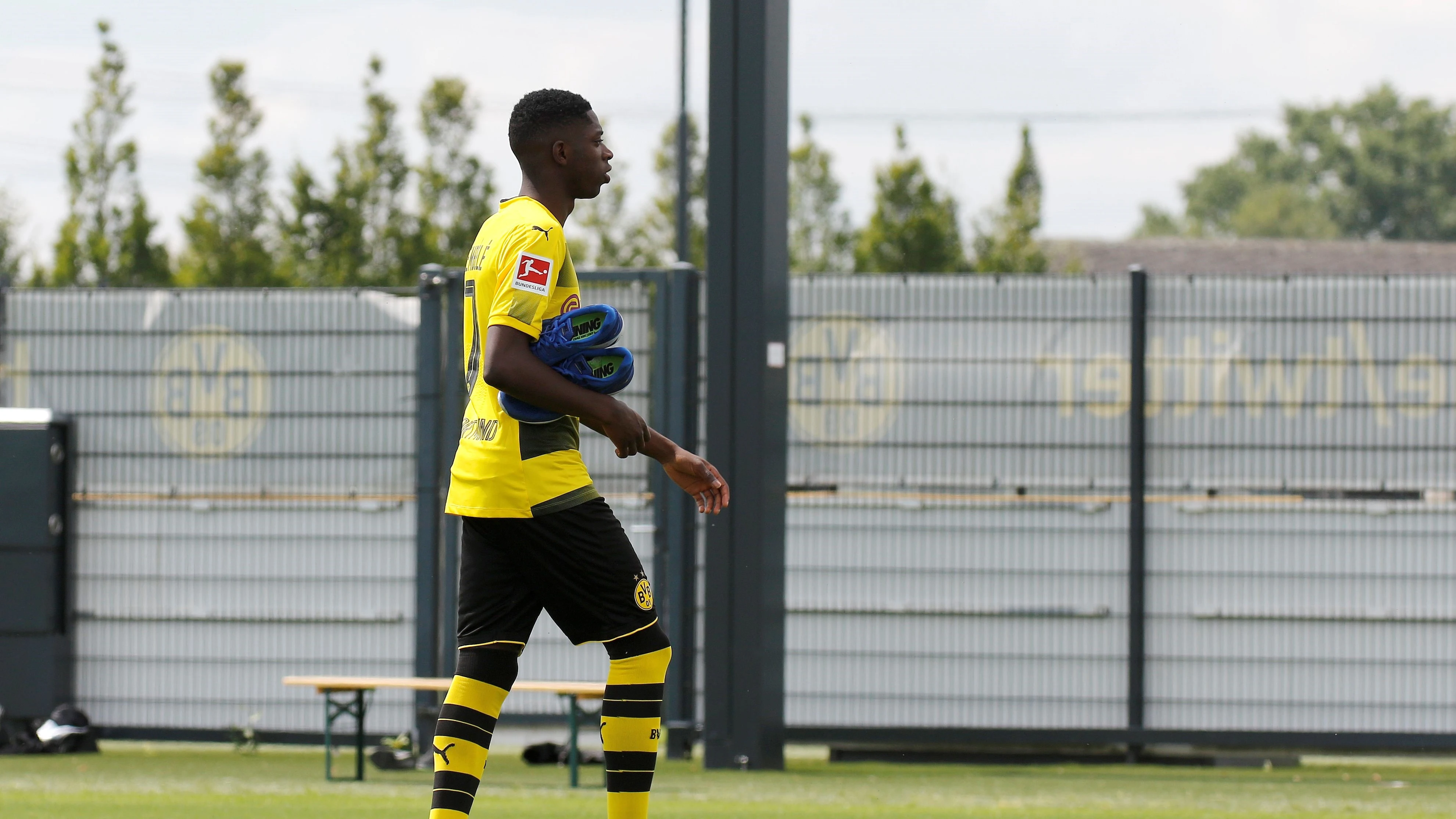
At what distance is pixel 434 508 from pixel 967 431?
2738mm

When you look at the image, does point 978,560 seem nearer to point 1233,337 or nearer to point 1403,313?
point 1233,337

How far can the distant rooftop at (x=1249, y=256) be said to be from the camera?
48.3 metres

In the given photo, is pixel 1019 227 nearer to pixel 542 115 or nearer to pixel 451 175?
pixel 451 175

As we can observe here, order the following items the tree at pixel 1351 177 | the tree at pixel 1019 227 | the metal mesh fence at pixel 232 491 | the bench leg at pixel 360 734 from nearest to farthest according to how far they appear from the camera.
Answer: the bench leg at pixel 360 734 < the metal mesh fence at pixel 232 491 < the tree at pixel 1019 227 < the tree at pixel 1351 177

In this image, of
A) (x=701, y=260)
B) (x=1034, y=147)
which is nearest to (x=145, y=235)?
(x=701, y=260)

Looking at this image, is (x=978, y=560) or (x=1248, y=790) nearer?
(x=1248, y=790)

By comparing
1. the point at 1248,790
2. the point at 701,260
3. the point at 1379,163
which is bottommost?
the point at 1248,790

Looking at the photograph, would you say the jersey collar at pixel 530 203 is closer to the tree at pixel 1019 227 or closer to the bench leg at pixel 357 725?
the bench leg at pixel 357 725

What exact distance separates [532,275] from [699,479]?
63 cm

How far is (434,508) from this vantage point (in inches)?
328

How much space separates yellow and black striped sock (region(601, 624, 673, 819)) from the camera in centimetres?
401

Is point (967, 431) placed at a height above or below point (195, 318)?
below

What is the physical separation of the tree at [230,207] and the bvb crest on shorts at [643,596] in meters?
31.3

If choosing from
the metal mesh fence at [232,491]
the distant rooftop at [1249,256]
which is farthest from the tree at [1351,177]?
the metal mesh fence at [232,491]
